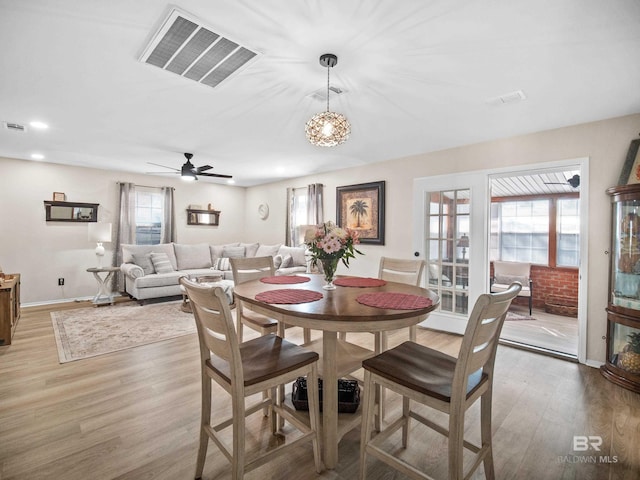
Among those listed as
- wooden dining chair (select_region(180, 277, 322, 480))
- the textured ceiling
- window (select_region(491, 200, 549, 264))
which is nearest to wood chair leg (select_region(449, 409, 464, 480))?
wooden dining chair (select_region(180, 277, 322, 480))

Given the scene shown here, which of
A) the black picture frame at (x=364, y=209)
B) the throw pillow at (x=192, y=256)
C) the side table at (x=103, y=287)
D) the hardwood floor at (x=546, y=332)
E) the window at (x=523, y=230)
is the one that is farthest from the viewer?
the throw pillow at (x=192, y=256)

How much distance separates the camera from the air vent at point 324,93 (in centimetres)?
245

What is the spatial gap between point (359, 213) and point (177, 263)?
3741 millimetres

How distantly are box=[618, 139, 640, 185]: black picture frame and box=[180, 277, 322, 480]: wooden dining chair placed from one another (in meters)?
3.15

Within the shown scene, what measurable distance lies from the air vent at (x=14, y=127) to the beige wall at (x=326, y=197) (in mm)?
2023

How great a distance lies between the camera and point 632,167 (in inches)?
106

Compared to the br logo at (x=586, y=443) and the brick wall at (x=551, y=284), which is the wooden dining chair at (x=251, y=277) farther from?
Answer: the brick wall at (x=551, y=284)

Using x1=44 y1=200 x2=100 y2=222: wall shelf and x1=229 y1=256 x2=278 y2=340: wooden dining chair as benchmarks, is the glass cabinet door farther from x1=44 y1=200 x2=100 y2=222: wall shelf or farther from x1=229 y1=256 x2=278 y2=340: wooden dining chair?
x1=44 y1=200 x2=100 y2=222: wall shelf

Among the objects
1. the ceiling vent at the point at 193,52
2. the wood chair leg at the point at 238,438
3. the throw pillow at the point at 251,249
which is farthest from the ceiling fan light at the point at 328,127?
the throw pillow at the point at 251,249

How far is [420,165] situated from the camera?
4.27m

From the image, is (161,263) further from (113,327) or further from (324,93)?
(324,93)

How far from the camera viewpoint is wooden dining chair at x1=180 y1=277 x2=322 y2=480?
1310mm

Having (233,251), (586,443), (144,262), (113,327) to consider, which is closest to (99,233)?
(144,262)

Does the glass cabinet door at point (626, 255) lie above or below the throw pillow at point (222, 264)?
above
